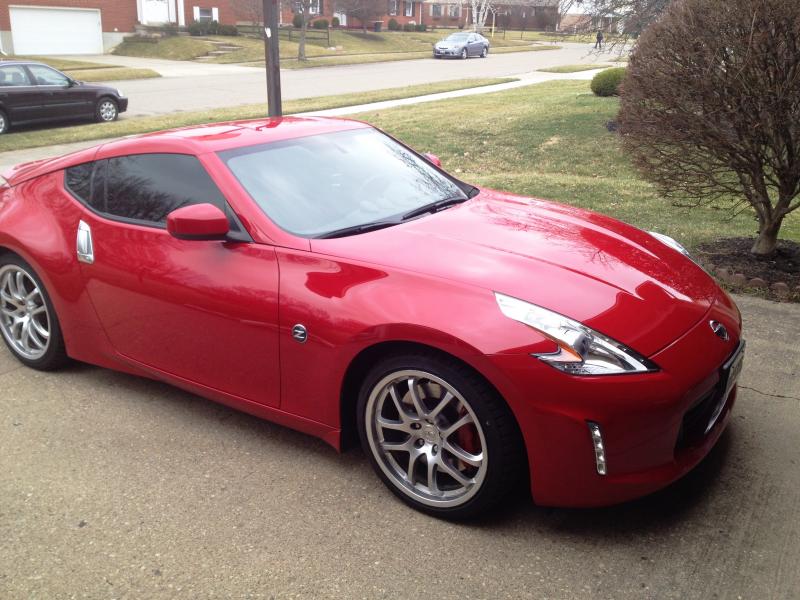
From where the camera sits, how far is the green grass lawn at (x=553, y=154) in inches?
315

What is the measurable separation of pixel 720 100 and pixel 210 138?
12.2ft

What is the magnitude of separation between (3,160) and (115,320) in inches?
422

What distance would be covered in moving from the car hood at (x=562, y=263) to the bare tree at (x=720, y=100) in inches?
88.1

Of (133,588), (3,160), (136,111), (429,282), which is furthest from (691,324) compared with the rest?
(136,111)

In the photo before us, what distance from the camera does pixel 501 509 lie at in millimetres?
3105

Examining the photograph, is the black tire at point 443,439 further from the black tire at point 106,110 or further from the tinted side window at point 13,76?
the black tire at point 106,110

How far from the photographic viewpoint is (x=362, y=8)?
50156 mm

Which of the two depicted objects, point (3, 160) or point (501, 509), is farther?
point (3, 160)

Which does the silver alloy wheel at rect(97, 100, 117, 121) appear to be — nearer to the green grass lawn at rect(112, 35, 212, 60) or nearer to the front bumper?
the front bumper

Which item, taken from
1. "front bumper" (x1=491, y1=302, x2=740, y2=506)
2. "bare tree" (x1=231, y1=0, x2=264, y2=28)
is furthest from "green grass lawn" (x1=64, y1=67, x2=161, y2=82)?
"front bumper" (x1=491, y1=302, x2=740, y2=506)

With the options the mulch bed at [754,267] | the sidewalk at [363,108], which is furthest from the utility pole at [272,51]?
the mulch bed at [754,267]

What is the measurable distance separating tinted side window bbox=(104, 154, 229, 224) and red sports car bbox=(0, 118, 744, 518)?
12 mm

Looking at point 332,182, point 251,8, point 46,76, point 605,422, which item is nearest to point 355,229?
point 332,182

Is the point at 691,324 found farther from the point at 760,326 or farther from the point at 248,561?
the point at 760,326
